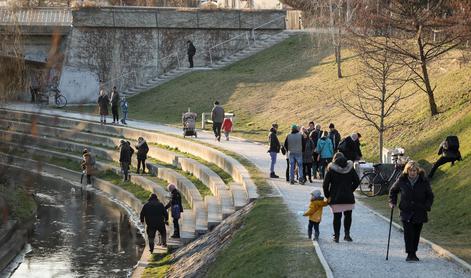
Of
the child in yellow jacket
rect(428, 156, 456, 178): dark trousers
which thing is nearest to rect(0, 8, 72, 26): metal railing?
rect(428, 156, 456, 178): dark trousers

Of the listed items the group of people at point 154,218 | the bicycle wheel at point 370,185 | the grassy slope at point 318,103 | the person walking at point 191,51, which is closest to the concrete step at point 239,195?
the group of people at point 154,218

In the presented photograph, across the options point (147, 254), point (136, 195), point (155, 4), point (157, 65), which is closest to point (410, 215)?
point (147, 254)

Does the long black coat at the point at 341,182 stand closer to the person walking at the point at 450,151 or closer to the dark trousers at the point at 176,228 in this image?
the person walking at the point at 450,151

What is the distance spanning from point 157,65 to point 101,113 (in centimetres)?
1035

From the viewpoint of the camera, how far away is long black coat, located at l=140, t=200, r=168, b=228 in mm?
22188

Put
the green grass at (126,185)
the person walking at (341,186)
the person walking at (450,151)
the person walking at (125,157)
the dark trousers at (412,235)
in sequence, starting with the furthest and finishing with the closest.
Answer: the person walking at (125,157) < the green grass at (126,185) < the person walking at (450,151) < the person walking at (341,186) < the dark trousers at (412,235)

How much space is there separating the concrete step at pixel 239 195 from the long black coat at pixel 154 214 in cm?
169

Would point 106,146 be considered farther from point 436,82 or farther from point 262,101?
point 436,82

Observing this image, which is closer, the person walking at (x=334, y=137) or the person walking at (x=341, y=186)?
the person walking at (x=341, y=186)

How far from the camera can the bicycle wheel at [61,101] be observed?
159 ft

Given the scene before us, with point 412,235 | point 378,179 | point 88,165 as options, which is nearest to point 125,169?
point 88,165

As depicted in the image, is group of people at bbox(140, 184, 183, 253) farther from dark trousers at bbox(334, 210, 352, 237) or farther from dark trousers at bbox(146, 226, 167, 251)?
dark trousers at bbox(334, 210, 352, 237)

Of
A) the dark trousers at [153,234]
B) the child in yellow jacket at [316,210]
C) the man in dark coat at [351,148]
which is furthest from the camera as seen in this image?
the man in dark coat at [351,148]

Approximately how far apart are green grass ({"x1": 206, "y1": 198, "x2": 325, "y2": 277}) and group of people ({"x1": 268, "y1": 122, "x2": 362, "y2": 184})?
3.71 m
